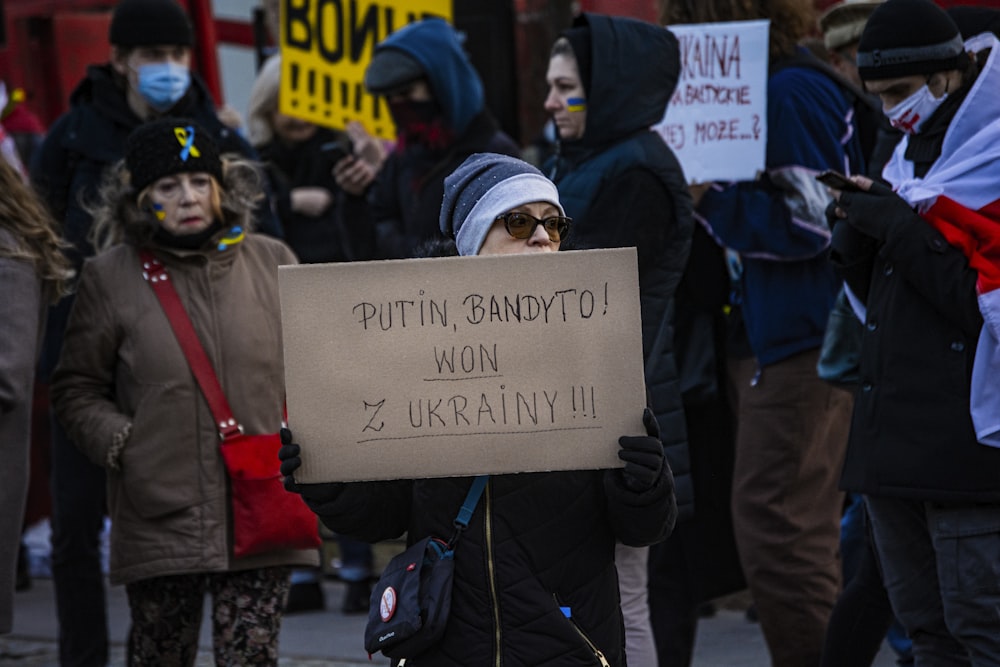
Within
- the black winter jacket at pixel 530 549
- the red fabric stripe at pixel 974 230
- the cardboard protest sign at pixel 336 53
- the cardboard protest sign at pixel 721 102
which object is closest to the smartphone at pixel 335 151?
the cardboard protest sign at pixel 336 53

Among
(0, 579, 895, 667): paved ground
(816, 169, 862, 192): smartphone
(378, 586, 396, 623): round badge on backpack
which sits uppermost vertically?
(816, 169, 862, 192): smartphone

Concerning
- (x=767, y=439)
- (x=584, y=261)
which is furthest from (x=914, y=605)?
(x=584, y=261)

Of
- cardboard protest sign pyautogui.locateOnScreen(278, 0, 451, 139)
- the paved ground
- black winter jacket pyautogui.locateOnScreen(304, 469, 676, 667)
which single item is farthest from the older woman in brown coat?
cardboard protest sign pyautogui.locateOnScreen(278, 0, 451, 139)

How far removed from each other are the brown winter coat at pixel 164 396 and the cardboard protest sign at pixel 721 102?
1.45m

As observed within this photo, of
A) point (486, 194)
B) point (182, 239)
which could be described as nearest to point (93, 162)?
point (182, 239)

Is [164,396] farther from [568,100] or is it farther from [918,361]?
[918,361]

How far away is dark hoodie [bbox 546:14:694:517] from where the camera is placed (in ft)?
15.6

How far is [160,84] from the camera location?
603 cm

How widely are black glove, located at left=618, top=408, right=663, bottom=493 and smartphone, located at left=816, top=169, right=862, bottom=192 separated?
1.20 meters

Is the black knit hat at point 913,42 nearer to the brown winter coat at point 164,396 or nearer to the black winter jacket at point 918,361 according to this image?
the black winter jacket at point 918,361

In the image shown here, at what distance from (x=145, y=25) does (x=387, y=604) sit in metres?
3.30

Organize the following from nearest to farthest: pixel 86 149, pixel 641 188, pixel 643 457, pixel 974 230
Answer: pixel 643 457 → pixel 974 230 → pixel 641 188 → pixel 86 149

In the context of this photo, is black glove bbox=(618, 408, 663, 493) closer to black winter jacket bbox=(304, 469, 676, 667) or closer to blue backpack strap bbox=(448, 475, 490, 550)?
black winter jacket bbox=(304, 469, 676, 667)

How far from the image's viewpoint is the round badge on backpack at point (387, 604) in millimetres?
3381
